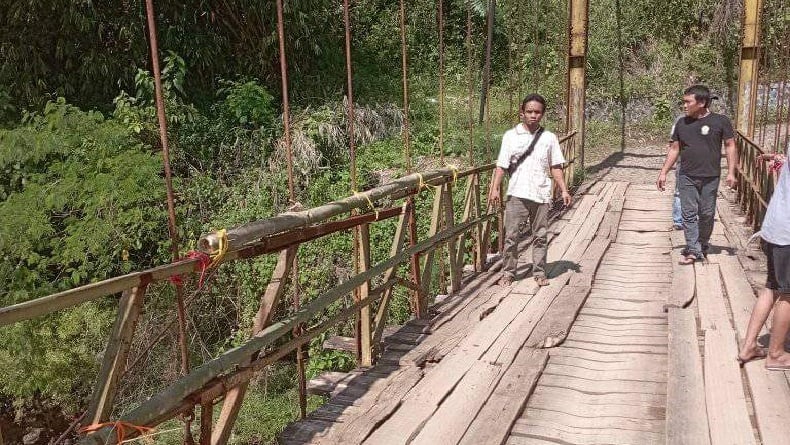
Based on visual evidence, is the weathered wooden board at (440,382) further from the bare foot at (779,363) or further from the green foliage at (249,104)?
the green foliage at (249,104)

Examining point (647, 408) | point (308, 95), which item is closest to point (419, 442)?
point (647, 408)

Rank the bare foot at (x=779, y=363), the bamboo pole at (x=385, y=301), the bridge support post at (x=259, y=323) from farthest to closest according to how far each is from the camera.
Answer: the bamboo pole at (x=385, y=301)
the bare foot at (x=779, y=363)
the bridge support post at (x=259, y=323)

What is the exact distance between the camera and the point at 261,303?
2.60m

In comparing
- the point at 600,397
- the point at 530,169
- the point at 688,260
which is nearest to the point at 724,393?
the point at 600,397

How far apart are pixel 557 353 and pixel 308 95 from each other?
946 centimetres

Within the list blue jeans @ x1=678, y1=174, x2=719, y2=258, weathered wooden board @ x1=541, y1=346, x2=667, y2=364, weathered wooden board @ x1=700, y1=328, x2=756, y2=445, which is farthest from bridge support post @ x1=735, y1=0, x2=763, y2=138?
weathered wooden board @ x1=541, y1=346, x2=667, y2=364

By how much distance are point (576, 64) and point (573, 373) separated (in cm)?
685

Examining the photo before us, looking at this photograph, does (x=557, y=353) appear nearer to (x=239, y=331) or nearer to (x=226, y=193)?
(x=239, y=331)

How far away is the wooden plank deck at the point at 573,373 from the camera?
2.88m

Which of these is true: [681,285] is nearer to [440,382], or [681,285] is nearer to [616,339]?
[616,339]

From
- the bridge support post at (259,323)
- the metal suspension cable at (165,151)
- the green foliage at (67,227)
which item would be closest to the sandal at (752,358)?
the bridge support post at (259,323)

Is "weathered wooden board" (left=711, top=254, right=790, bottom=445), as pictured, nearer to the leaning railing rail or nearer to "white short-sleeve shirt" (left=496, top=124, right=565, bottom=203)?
the leaning railing rail

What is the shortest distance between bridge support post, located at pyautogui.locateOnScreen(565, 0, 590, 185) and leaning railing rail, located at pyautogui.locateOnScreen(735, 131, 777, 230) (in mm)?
2265

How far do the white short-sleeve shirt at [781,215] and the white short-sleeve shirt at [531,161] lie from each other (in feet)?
5.69
